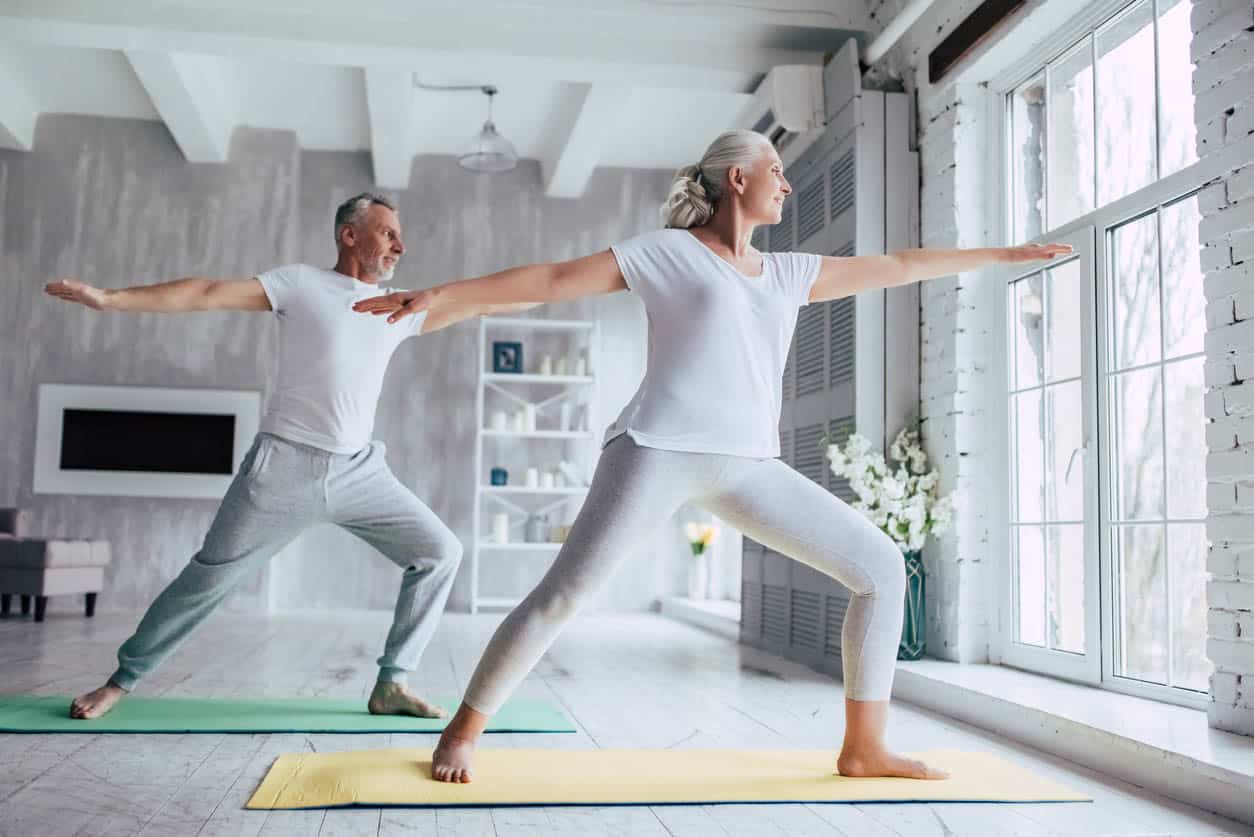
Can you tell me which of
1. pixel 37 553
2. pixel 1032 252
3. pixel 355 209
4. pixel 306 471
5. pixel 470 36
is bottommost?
pixel 37 553

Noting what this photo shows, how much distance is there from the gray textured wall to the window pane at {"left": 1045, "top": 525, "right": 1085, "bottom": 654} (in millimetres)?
4615

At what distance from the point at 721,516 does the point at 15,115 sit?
6625 millimetres

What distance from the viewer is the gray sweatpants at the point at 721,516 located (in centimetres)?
224

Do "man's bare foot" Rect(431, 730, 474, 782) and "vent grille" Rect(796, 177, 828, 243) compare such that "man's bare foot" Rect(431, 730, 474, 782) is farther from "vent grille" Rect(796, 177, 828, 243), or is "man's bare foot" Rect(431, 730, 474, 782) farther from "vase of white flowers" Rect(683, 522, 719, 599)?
"vase of white flowers" Rect(683, 522, 719, 599)

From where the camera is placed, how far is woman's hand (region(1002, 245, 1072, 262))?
249cm

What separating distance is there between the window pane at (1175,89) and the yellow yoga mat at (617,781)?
1.75 metres

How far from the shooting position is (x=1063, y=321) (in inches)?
153

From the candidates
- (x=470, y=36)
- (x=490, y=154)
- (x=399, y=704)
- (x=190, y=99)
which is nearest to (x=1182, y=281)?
(x=399, y=704)

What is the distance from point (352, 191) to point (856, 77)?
4.40 metres

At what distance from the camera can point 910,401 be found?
454 cm

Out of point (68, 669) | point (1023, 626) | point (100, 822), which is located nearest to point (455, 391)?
point (68, 669)

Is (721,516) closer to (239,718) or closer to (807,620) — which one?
(239,718)

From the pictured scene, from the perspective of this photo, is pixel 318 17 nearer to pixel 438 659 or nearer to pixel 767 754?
pixel 438 659

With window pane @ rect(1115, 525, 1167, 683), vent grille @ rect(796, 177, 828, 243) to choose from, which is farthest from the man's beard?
vent grille @ rect(796, 177, 828, 243)
